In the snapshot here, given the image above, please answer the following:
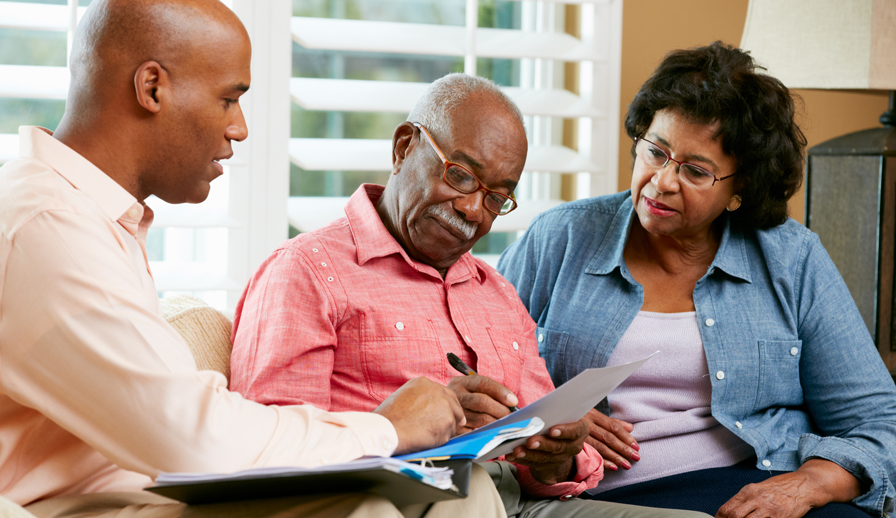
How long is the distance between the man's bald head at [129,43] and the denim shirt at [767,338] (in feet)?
3.42

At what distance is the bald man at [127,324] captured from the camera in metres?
0.85

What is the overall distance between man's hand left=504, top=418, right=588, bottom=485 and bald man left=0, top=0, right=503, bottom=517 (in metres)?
0.17

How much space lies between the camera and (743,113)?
1759mm

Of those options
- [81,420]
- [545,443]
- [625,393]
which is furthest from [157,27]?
[625,393]

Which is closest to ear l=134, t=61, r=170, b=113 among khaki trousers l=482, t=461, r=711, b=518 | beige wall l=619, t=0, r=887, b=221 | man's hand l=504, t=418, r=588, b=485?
man's hand l=504, t=418, r=588, b=485

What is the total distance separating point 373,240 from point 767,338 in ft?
2.84

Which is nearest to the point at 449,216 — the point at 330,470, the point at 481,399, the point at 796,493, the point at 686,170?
the point at 481,399

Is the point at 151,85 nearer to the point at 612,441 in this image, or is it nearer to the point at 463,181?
the point at 463,181

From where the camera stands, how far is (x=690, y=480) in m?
1.66

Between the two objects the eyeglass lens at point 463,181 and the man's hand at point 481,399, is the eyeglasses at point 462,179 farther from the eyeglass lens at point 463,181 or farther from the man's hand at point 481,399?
the man's hand at point 481,399

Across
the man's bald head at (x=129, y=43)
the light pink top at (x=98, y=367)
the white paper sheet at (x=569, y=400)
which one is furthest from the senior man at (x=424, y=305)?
the man's bald head at (x=129, y=43)

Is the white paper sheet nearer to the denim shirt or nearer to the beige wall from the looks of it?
the denim shirt

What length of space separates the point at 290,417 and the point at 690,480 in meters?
0.99

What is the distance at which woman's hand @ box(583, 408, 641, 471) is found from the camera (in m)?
1.64
